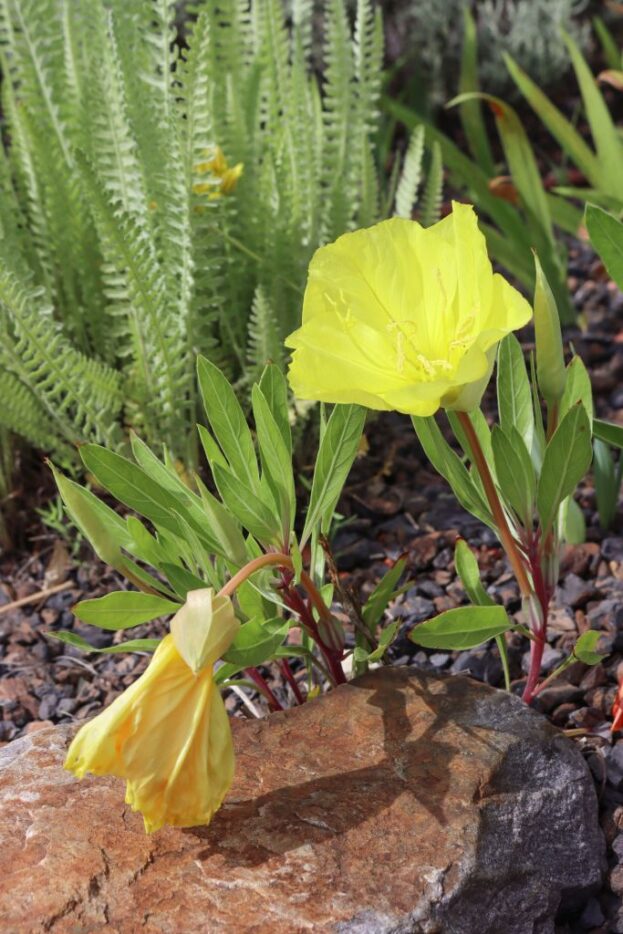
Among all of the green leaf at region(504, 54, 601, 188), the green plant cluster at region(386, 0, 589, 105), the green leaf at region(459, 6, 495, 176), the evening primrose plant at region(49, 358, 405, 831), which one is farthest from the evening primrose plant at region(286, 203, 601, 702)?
the green plant cluster at region(386, 0, 589, 105)

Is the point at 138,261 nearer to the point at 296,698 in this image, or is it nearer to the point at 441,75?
the point at 296,698

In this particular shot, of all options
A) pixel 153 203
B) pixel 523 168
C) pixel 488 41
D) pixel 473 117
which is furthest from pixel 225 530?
pixel 488 41

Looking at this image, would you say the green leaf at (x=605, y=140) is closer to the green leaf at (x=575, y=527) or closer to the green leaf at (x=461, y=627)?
the green leaf at (x=575, y=527)

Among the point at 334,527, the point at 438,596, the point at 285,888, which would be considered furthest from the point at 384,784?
the point at 334,527

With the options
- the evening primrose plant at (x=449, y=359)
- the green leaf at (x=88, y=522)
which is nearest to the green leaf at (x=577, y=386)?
the evening primrose plant at (x=449, y=359)

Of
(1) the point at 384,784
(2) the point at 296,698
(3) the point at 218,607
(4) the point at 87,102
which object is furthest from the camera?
(4) the point at 87,102
